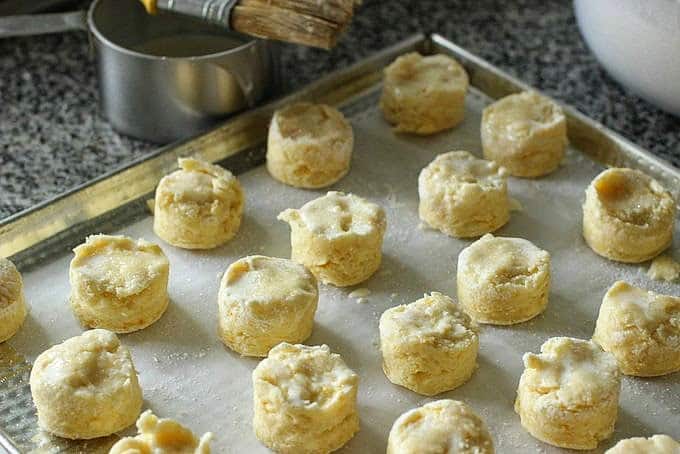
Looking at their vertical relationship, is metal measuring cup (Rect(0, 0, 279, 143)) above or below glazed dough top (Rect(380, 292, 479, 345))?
above

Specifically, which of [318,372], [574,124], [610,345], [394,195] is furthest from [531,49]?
[318,372]

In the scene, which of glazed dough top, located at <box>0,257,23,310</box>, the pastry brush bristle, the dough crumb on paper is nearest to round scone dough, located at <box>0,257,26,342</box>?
glazed dough top, located at <box>0,257,23,310</box>

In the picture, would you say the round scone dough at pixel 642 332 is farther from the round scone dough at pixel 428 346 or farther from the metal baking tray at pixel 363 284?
the round scone dough at pixel 428 346

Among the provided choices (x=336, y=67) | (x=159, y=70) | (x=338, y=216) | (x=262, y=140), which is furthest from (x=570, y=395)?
(x=336, y=67)

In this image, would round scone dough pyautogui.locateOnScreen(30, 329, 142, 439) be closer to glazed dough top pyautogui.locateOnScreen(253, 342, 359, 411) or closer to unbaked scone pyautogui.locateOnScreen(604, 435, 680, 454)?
glazed dough top pyautogui.locateOnScreen(253, 342, 359, 411)

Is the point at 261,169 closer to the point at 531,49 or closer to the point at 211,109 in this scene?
the point at 211,109
